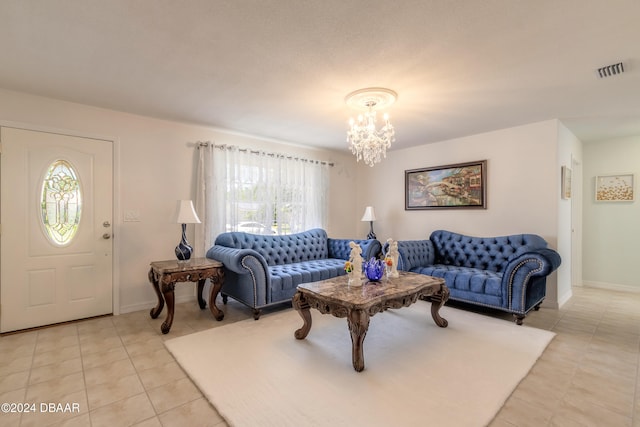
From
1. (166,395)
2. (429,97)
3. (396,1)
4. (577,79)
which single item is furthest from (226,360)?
(577,79)

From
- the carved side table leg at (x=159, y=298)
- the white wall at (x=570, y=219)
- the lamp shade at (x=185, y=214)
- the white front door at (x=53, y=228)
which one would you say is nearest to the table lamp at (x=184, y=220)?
the lamp shade at (x=185, y=214)

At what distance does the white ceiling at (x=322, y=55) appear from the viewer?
5.63 ft

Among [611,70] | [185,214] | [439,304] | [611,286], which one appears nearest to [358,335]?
[439,304]

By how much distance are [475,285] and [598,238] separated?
310 centimetres

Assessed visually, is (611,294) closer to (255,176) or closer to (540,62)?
(540,62)

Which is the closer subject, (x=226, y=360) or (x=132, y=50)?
(x=132, y=50)

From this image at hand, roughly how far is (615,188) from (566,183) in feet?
4.72

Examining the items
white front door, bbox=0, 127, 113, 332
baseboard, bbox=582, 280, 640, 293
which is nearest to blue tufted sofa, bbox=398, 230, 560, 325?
baseboard, bbox=582, 280, 640, 293

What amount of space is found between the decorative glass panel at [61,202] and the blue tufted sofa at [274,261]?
1508 mm

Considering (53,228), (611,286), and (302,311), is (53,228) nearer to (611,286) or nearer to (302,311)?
(302,311)

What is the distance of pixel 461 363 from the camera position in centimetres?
228

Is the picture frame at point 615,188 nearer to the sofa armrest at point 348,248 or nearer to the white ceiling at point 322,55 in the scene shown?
the white ceiling at point 322,55

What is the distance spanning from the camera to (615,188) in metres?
4.57

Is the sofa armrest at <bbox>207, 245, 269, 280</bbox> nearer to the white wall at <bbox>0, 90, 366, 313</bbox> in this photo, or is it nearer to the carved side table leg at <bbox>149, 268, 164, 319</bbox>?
the carved side table leg at <bbox>149, 268, 164, 319</bbox>
